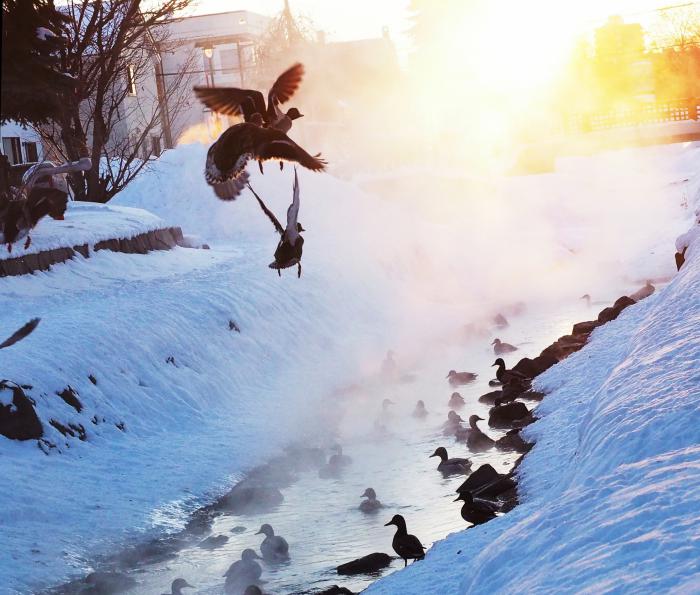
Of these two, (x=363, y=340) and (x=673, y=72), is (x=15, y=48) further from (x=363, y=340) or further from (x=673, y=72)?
(x=673, y=72)

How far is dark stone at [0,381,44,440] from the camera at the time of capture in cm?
1562

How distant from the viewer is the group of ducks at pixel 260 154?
17.9ft

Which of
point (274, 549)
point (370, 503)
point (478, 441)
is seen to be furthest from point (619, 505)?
point (478, 441)

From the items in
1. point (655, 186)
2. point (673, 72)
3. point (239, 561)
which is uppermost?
point (673, 72)

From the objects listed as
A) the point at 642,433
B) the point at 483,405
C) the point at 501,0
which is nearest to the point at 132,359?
the point at 483,405

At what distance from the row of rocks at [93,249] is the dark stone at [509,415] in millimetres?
9378

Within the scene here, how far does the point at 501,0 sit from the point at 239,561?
59.9 metres

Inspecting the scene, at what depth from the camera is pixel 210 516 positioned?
1516 cm

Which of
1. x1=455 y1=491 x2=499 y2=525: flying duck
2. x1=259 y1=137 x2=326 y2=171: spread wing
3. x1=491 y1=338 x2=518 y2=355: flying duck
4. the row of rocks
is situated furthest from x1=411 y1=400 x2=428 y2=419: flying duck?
x1=259 y1=137 x2=326 y2=171: spread wing

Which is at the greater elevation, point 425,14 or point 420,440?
point 425,14

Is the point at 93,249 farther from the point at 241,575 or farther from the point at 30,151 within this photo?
the point at 30,151

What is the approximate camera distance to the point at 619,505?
8.01 metres

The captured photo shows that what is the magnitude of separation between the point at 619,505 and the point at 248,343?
53.6 feet

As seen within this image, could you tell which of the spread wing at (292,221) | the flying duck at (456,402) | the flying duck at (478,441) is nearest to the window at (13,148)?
the flying duck at (456,402)
